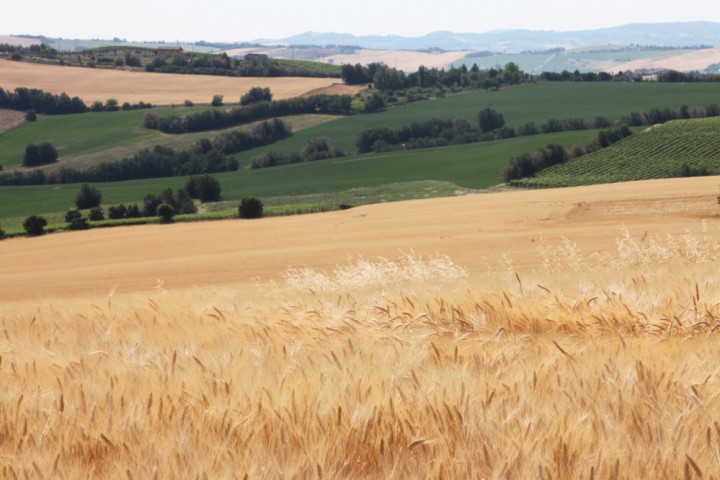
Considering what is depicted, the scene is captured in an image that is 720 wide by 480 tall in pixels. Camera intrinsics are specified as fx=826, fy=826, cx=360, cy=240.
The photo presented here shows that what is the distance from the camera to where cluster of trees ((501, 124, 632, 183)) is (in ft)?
234

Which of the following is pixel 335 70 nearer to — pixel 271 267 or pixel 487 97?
pixel 487 97

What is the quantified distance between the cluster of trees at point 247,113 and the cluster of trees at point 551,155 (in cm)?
5226

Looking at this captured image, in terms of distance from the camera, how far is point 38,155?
3922 inches

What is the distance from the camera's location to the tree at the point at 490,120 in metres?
105

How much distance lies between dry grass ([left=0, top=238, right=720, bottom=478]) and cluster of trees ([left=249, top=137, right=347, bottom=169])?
89.6 metres

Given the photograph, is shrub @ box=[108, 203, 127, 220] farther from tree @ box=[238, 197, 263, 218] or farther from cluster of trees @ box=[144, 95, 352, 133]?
cluster of trees @ box=[144, 95, 352, 133]

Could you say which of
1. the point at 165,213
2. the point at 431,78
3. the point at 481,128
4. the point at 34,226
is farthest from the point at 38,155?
the point at 431,78

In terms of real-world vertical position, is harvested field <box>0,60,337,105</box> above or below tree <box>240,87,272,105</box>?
above

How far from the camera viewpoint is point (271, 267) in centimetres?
2417

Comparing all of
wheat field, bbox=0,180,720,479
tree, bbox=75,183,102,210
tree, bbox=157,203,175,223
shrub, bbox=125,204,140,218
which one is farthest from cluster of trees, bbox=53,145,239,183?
wheat field, bbox=0,180,720,479

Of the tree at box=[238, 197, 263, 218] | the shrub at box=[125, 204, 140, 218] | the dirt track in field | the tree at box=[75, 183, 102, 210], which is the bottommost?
the tree at box=[75, 183, 102, 210]

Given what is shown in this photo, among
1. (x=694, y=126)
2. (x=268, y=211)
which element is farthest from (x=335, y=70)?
(x=268, y=211)

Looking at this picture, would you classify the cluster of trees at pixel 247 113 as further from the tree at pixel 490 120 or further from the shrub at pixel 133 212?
the shrub at pixel 133 212

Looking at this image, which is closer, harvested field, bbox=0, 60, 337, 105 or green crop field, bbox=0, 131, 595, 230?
green crop field, bbox=0, 131, 595, 230
